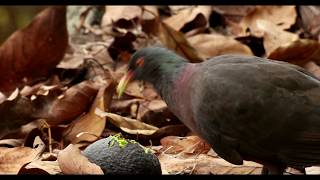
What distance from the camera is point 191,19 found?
215 inches

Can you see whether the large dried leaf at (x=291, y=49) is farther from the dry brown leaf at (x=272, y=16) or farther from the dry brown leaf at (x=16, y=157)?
the dry brown leaf at (x=16, y=157)

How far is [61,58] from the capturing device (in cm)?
492

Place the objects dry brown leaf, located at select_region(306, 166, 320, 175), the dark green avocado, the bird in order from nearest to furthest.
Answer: the dark green avocado
the bird
dry brown leaf, located at select_region(306, 166, 320, 175)

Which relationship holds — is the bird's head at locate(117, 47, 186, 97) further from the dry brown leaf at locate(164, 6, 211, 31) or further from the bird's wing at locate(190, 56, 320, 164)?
the dry brown leaf at locate(164, 6, 211, 31)

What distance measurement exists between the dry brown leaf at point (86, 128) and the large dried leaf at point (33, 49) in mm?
818

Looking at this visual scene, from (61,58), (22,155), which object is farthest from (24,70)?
(22,155)

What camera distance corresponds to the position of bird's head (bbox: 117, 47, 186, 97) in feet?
12.5

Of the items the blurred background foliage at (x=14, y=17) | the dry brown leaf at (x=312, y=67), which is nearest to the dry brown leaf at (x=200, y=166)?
the dry brown leaf at (x=312, y=67)

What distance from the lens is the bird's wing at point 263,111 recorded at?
3291mm

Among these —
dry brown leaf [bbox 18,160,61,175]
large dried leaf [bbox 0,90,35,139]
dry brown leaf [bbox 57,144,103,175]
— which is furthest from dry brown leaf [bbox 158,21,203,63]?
dry brown leaf [bbox 57,144,103,175]

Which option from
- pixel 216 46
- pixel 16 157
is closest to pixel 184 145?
pixel 16 157

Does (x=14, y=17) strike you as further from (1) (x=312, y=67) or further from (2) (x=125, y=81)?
(1) (x=312, y=67)

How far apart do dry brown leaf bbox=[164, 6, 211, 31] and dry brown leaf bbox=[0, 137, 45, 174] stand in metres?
1.99
